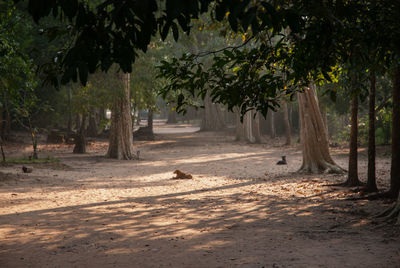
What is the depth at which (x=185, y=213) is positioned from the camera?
30.4 feet

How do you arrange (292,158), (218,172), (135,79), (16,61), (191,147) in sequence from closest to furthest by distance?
(16,61) → (218,172) → (292,158) → (135,79) → (191,147)

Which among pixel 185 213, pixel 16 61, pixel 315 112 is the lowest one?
pixel 185 213

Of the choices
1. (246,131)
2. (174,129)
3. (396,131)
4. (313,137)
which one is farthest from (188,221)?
(174,129)

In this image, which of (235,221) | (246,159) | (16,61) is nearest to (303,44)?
(235,221)

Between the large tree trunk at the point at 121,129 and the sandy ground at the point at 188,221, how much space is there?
5159 mm

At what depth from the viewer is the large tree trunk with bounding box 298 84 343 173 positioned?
593 inches

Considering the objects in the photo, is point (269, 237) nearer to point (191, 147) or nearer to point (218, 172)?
point (218, 172)

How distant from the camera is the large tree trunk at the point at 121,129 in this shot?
2164 cm

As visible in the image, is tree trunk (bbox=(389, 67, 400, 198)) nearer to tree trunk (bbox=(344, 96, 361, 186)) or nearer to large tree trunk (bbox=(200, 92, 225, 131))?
tree trunk (bbox=(344, 96, 361, 186))

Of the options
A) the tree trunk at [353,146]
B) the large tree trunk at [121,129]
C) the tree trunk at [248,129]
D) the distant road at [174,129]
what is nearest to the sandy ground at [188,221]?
the tree trunk at [353,146]

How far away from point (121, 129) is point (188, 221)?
14.1m

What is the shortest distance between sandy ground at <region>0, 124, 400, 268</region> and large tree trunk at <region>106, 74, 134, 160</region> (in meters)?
5.16

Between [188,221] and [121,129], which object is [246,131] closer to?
[121,129]

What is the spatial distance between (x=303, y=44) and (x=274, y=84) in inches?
32.2
